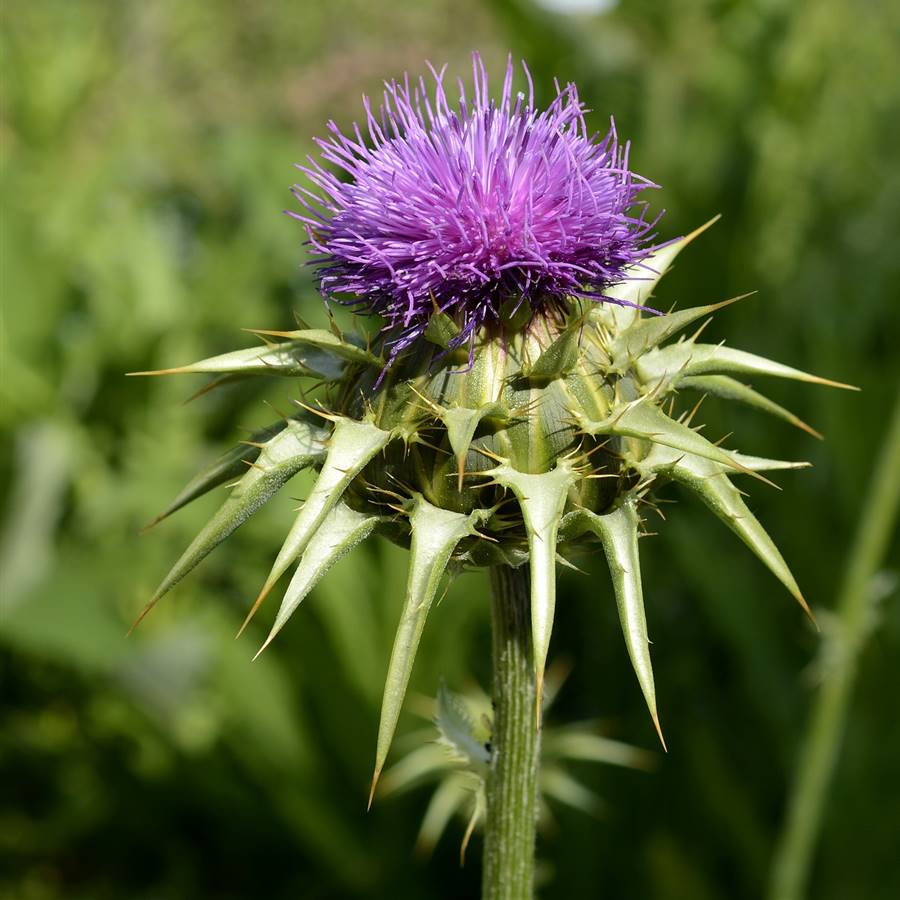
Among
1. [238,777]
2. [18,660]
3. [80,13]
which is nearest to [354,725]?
[238,777]

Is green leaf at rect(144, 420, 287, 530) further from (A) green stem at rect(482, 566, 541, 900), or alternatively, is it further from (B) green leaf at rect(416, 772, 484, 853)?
(B) green leaf at rect(416, 772, 484, 853)

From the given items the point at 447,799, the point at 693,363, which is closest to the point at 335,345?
the point at 693,363

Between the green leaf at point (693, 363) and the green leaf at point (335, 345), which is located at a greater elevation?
the green leaf at point (335, 345)

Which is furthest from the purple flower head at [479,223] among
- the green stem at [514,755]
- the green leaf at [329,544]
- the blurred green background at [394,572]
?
the blurred green background at [394,572]

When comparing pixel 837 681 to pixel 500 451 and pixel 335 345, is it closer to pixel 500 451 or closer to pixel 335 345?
pixel 500 451

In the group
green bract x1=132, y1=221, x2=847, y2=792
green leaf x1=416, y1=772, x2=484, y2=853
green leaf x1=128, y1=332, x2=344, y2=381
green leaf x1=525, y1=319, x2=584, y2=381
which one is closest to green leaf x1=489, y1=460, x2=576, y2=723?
green bract x1=132, y1=221, x2=847, y2=792

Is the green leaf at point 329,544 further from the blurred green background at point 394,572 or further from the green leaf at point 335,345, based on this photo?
the blurred green background at point 394,572

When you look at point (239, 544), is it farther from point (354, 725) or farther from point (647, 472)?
point (647, 472)
